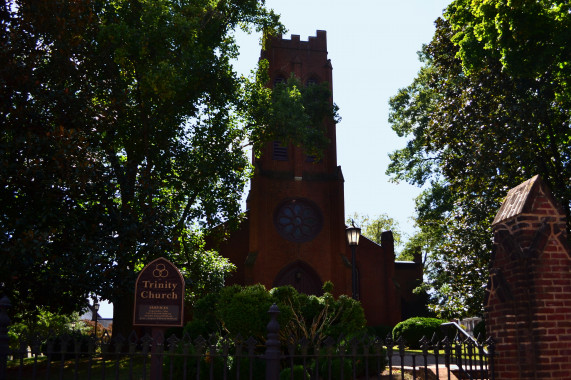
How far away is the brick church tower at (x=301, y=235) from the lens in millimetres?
28688

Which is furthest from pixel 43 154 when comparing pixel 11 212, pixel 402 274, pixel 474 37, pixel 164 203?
pixel 402 274

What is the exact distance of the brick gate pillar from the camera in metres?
5.52

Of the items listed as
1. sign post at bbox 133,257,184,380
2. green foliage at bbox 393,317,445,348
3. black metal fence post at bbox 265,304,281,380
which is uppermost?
sign post at bbox 133,257,184,380

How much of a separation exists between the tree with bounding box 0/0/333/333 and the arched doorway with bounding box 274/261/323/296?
8.35 meters

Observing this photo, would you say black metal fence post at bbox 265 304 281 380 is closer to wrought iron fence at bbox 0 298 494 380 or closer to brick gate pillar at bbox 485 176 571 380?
wrought iron fence at bbox 0 298 494 380

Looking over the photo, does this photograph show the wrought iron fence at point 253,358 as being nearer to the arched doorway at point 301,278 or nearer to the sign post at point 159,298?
the sign post at point 159,298

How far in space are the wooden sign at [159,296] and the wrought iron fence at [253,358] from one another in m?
0.28

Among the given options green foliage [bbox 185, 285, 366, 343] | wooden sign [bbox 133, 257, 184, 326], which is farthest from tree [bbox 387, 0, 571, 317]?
wooden sign [bbox 133, 257, 184, 326]

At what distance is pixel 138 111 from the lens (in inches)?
685

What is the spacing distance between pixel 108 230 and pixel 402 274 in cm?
2828

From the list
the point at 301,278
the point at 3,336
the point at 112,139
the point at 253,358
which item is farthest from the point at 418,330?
the point at 3,336

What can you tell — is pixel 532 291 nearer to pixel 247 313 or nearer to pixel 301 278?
pixel 247 313

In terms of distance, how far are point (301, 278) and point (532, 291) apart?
939 inches

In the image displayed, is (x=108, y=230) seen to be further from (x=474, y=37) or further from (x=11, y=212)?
(x=474, y=37)
